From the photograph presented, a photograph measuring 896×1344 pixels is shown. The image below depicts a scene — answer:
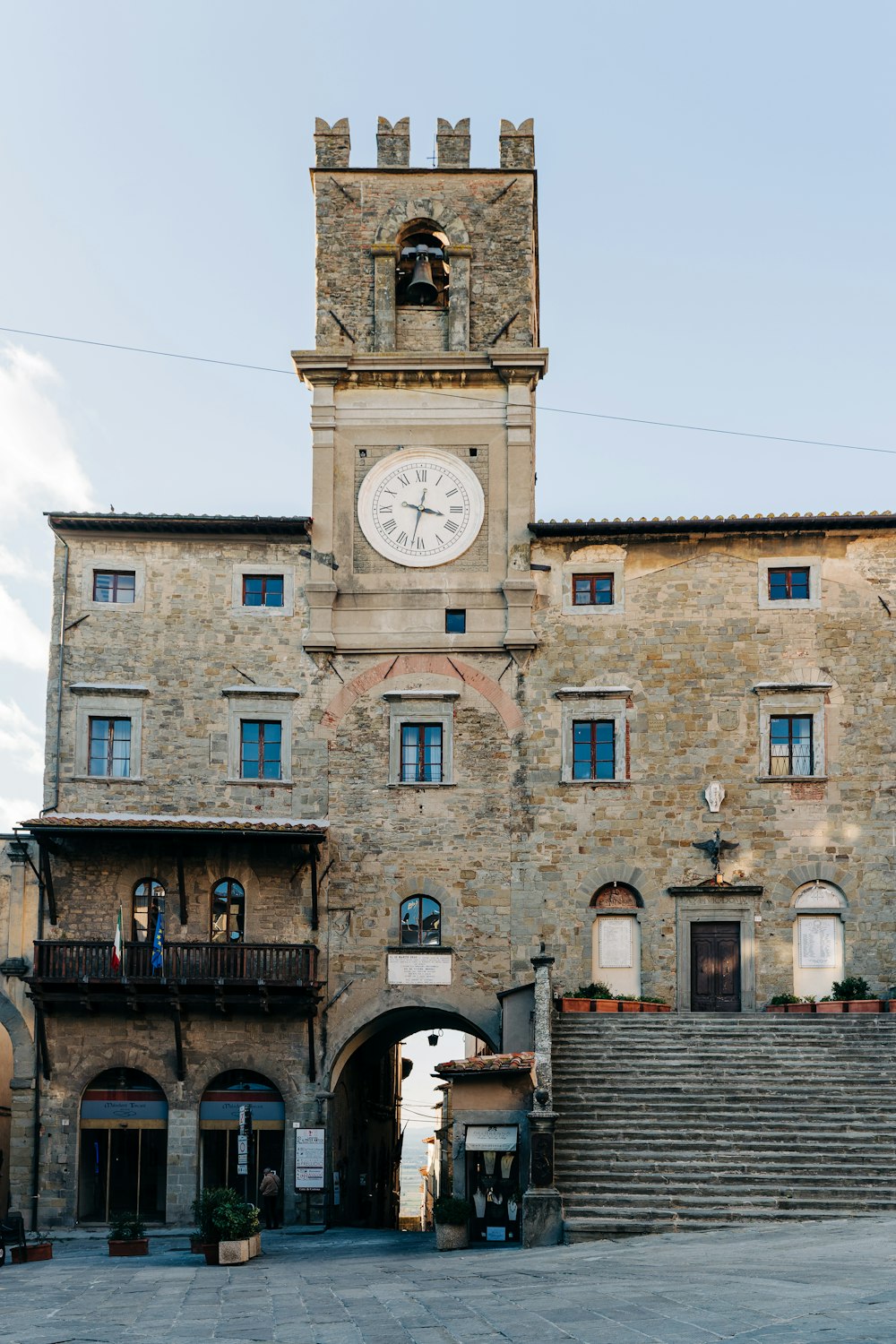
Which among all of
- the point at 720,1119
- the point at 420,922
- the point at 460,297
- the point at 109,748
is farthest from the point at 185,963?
the point at 460,297

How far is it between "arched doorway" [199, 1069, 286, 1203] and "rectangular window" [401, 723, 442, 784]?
6966 mm

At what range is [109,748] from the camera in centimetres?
3488

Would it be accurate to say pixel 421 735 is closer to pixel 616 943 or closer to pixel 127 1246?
pixel 616 943

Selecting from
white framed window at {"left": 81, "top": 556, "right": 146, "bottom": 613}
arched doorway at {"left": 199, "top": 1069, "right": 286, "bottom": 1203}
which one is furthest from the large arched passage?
white framed window at {"left": 81, "top": 556, "right": 146, "bottom": 613}

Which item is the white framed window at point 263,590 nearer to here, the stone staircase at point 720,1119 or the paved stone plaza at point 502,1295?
the stone staircase at point 720,1119

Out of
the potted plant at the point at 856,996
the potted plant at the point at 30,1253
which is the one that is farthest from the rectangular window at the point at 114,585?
the potted plant at the point at 856,996

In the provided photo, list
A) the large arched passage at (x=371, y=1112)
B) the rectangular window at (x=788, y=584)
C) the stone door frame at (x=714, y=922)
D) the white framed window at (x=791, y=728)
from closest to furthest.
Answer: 1. the stone door frame at (x=714, y=922)
2. the large arched passage at (x=371, y=1112)
3. the white framed window at (x=791, y=728)
4. the rectangular window at (x=788, y=584)

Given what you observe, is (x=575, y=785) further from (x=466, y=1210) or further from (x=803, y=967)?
(x=466, y=1210)

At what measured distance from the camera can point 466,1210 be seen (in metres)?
25.2

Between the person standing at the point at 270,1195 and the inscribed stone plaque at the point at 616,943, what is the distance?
7905mm

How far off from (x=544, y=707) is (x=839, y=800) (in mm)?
6413

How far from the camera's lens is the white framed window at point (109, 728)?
3475 cm

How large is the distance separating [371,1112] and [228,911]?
30.7 ft

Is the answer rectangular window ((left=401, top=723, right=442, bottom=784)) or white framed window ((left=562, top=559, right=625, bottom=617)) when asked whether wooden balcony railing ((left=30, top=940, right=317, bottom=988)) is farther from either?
white framed window ((left=562, top=559, right=625, bottom=617))
